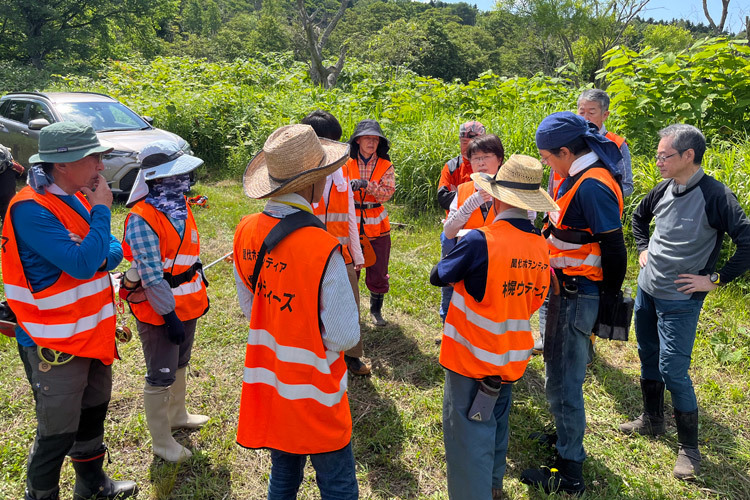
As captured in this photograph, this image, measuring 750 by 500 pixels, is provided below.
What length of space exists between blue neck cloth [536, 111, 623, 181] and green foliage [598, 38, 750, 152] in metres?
4.40

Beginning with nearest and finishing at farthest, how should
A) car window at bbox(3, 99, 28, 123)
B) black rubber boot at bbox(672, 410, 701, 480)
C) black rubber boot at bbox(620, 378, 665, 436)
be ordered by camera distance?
1. black rubber boot at bbox(672, 410, 701, 480)
2. black rubber boot at bbox(620, 378, 665, 436)
3. car window at bbox(3, 99, 28, 123)

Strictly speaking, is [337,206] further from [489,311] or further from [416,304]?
[416,304]

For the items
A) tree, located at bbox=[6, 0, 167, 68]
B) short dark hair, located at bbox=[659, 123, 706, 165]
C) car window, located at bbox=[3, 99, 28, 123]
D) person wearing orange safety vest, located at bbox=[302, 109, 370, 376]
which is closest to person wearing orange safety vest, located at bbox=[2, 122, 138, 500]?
person wearing orange safety vest, located at bbox=[302, 109, 370, 376]

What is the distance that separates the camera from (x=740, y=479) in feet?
9.59

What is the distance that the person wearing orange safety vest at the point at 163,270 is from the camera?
2.58 metres

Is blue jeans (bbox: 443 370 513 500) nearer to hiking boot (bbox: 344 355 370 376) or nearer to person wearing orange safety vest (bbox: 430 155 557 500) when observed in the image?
person wearing orange safety vest (bbox: 430 155 557 500)

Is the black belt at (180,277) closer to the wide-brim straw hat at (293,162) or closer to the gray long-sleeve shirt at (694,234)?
the wide-brim straw hat at (293,162)

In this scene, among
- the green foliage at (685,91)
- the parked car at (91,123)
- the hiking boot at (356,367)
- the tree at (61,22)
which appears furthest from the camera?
the tree at (61,22)

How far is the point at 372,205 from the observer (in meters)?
4.36

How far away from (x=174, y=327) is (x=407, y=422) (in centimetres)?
172

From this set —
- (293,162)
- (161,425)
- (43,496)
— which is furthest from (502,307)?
(43,496)

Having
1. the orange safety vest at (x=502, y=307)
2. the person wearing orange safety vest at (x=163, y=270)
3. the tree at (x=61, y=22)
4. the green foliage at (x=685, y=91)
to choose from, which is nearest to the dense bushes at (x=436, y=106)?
the green foliage at (x=685, y=91)

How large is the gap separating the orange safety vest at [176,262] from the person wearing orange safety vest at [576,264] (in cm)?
210

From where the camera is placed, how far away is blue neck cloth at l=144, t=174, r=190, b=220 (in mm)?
2650
